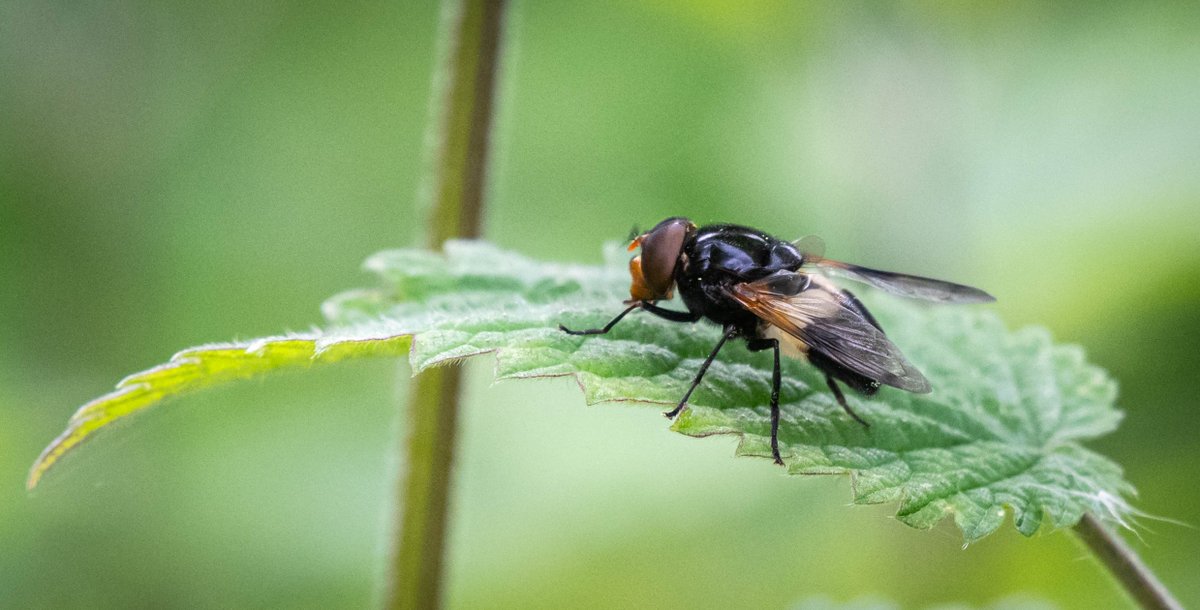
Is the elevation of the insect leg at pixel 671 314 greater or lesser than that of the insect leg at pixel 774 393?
greater

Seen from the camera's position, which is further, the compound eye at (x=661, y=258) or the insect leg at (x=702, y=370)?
the compound eye at (x=661, y=258)

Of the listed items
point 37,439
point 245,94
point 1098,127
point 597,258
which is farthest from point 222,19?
point 1098,127

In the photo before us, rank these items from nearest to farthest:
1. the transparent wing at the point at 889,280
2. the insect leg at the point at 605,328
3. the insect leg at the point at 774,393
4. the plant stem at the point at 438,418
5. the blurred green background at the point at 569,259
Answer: the insect leg at the point at 774,393 → the insect leg at the point at 605,328 → the plant stem at the point at 438,418 → the transparent wing at the point at 889,280 → the blurred green background at the point at 569,259

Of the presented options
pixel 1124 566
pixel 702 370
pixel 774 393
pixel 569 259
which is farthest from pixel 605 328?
pixel 569 259

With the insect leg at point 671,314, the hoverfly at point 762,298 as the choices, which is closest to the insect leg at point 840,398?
the hoverfly at point 762,298

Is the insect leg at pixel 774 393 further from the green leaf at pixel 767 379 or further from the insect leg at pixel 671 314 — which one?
the insect leg at pixel 671 314

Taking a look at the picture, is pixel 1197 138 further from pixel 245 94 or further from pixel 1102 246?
pixel 245 94

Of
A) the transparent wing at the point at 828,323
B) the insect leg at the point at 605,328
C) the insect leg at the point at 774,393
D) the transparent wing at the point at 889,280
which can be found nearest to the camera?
the insect leg at the point at 774,393
